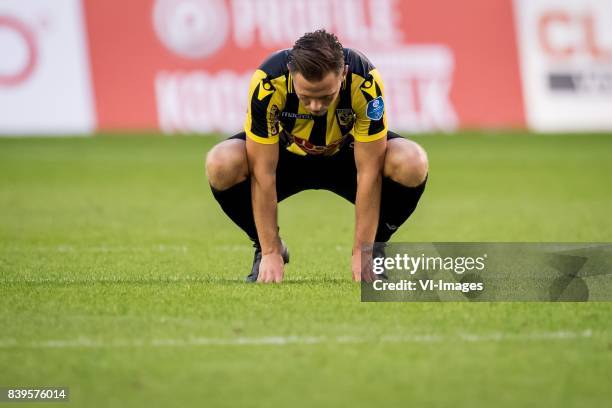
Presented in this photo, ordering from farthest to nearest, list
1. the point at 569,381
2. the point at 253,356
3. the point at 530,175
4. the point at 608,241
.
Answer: the point at 530,175
the point at 608,241
the point at 253,356
the point at 569,381

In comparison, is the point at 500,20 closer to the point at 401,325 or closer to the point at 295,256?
the point at 295,256

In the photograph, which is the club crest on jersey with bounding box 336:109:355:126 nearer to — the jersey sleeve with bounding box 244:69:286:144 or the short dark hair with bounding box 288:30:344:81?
the jersey sleeve with bounding box 244:69:286:144

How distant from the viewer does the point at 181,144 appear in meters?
18.4

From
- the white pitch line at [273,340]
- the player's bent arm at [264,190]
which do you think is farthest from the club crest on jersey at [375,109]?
the white pitch line at [273,340]

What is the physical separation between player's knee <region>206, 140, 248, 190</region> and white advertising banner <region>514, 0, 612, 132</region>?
42.5 feet

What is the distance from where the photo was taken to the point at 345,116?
623 cm

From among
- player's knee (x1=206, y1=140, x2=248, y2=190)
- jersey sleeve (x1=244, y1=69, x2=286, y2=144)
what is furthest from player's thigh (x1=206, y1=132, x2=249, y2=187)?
jersey sleeve (x1=244, y1=69, x2=286, y2=144)

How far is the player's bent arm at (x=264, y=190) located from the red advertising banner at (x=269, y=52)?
11786 millimetres

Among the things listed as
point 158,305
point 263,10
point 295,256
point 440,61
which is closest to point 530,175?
point 440,61

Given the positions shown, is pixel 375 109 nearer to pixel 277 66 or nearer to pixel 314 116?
pixel 314 116

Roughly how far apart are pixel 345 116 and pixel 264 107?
45 cm

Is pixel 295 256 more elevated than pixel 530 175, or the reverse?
pixel 295 256

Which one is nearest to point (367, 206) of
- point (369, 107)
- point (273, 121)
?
point (369, 107)

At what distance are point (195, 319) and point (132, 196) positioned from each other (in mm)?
7066
